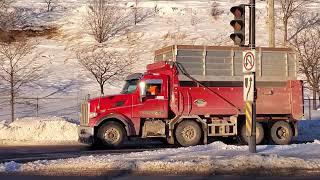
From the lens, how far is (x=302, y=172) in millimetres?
16109

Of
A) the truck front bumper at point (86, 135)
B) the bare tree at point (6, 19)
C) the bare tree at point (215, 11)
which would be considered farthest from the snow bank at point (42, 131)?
the bare tree at point (215, 11)

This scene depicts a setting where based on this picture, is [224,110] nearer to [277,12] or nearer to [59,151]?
[59,151]

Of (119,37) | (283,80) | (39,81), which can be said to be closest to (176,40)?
(119,37)

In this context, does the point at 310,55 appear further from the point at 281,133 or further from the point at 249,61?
the point at 249,61

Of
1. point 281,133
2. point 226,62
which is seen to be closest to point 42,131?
point 226,62

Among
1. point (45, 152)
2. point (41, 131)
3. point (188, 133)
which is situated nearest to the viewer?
point (45, 152)

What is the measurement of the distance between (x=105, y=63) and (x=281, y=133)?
84.1 ft

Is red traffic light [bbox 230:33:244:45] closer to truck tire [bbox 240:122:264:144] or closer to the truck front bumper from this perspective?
truck tire [bbox 240:122:264:144]

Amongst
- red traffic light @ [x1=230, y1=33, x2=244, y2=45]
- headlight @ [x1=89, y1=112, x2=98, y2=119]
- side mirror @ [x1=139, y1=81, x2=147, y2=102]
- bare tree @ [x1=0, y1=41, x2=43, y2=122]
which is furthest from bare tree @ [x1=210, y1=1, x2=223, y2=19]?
red traffic light @ [x1=230, y1=33, x2=244, y2=45]

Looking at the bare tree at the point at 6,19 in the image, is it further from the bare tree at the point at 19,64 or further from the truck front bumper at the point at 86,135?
the truck front bumper at the point at 86,135

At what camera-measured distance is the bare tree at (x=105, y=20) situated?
6031 cm

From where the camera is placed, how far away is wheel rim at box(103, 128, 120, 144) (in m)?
24.7

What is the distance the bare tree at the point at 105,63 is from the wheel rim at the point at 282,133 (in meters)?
20.5

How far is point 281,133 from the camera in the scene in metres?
26.4
